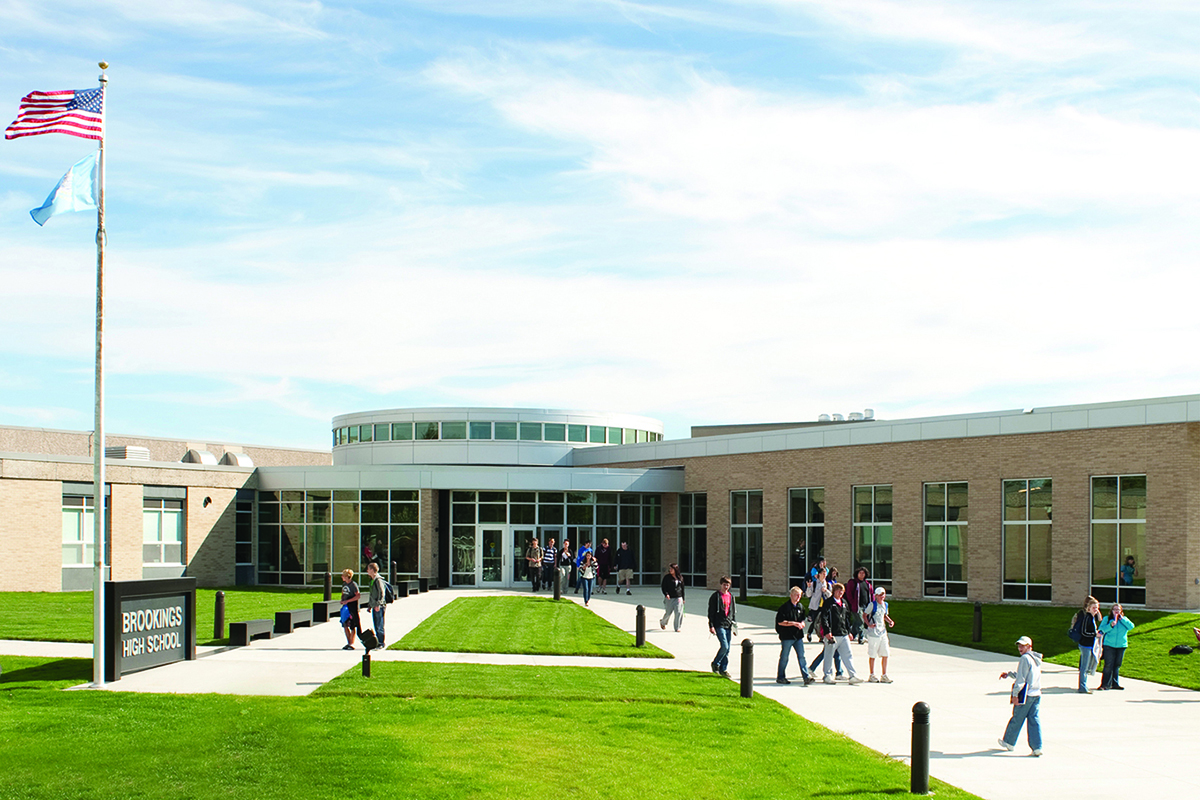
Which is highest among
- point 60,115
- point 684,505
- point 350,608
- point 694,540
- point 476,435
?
point 60,115

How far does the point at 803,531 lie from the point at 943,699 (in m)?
20.2

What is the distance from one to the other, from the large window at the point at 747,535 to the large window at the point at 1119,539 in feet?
39.3

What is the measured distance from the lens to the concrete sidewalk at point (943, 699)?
12.5m

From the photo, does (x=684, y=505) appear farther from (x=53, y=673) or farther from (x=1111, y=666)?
(x=53, y=673)

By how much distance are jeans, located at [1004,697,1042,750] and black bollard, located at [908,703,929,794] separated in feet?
8.65

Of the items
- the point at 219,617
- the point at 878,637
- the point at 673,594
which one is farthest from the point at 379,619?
the point at 878,637

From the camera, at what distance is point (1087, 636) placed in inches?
750

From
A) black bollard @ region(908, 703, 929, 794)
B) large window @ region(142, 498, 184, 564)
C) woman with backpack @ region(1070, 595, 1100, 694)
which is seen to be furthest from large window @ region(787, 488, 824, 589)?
black bollard @ region(908, 703, 929, 794)

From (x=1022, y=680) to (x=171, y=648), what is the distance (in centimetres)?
1307

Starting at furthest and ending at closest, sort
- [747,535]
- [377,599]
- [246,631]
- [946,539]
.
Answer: [747,535] < [946,539] < [246,631] < [377,599]


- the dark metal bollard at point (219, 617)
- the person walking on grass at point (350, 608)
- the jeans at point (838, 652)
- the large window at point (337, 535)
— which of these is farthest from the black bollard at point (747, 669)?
the large window at point (337, 535)

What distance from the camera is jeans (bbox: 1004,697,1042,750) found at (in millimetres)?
13367

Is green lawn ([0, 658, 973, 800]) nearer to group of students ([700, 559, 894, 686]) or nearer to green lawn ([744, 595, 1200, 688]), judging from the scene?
group of students ([700, 559, 894, 686])

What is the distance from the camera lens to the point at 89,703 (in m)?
15.1
